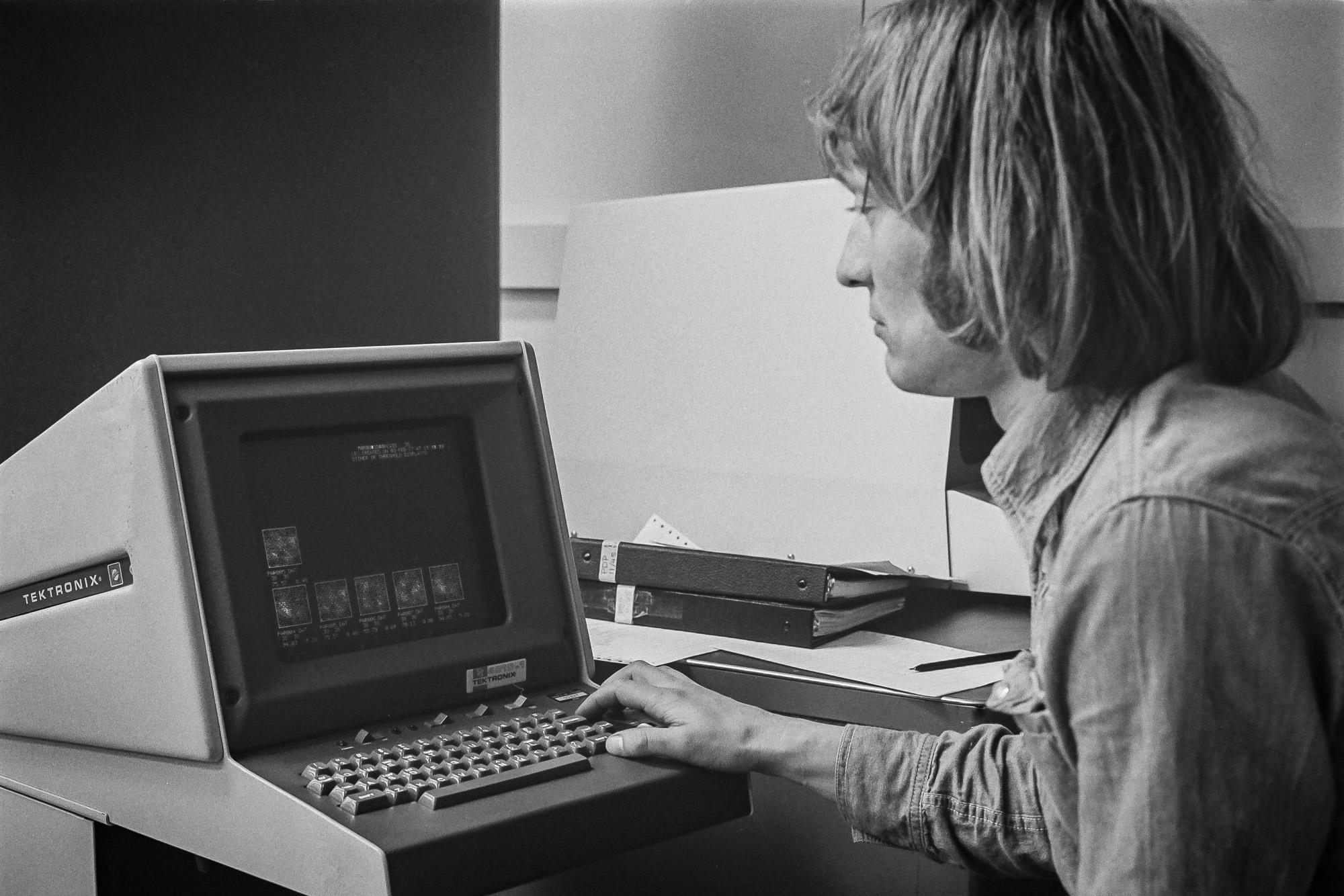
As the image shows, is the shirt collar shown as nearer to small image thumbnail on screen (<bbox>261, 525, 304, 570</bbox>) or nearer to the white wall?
small image thumbnail on screen (<bbox>261, 525, 304, 570</bbox>)

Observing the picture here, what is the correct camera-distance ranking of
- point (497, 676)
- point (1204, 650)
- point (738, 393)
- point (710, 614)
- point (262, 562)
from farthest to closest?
point (738, 393), point (710, 614), point (497, 676), point (262, 562), point (1204, 650)

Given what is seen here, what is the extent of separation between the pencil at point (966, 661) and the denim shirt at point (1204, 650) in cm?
47

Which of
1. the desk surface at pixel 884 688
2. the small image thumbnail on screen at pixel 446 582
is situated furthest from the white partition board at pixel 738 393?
the small image thumbnail on screen at pixel 446 582

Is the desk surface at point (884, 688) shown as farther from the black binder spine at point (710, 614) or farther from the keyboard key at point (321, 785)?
the keyboard key at point (321, 785)

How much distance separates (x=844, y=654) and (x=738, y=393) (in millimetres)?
467

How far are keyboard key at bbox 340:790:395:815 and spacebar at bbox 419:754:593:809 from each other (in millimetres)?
22

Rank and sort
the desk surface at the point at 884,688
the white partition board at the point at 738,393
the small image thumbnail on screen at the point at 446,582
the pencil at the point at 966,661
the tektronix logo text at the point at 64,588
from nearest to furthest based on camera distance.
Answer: the tektronix logo text at the point at 64,588 < the small image thumbnail on screen at the point at 446,582 < the desk surface at the point at 884,688 < the pencil at the point at 966,661 < the white partition board at the point at 738,393

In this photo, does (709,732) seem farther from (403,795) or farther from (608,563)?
(608,563)

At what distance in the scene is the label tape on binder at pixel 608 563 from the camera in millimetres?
A: 1490

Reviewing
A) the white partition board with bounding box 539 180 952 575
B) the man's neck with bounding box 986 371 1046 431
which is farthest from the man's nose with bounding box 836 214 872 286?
the white partition board with bounding box 539 180 952 575

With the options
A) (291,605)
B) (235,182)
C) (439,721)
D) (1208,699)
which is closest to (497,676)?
(439,721)

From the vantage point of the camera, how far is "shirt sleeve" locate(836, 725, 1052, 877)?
1.01 m

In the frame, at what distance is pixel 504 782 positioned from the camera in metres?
0.87

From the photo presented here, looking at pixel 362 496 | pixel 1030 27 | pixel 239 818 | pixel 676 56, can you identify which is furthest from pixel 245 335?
pixel 676 56
